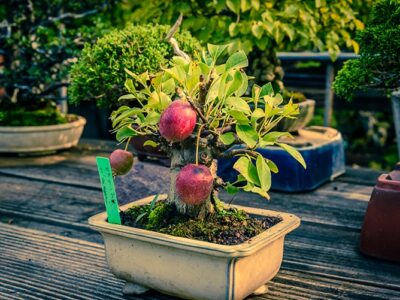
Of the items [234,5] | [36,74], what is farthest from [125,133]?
[36,74]

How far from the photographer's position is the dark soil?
1.84m

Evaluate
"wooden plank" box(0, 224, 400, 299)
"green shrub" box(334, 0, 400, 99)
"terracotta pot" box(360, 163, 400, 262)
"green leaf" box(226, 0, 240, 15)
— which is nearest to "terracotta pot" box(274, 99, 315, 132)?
"green leaf" box(226, 0, 240, 15)

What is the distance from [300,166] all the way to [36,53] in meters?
2.21

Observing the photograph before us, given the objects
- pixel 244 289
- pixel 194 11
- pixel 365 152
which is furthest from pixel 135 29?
pixel 365 152

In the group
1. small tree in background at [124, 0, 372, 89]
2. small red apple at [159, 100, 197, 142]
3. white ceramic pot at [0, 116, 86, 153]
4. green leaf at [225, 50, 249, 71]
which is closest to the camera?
small red apple at [159, 100, 197, 142]

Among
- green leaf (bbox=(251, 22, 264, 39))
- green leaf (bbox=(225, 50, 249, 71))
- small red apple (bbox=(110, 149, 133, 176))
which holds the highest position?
green leaf (bbox=(251, 22, 264, 39))

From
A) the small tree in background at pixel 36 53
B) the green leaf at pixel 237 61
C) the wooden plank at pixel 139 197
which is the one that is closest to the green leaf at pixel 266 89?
the green leaf at pixel 237 61

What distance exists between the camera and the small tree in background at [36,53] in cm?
420

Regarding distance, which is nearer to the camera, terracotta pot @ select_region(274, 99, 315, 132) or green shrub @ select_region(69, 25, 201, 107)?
green shrub @ select_region(69, 25, 201, 107)

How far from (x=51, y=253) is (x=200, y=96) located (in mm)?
1062

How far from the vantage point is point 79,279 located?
2131 mm

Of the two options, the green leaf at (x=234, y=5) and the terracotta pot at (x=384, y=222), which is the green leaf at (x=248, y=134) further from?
the green leaf at (x=234, y=5)

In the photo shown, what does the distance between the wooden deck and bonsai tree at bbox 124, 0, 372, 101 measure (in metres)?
0.78

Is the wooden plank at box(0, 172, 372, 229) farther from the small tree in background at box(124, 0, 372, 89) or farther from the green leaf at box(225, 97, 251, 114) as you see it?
the green leaf at box(225, 97, 251, 114)
